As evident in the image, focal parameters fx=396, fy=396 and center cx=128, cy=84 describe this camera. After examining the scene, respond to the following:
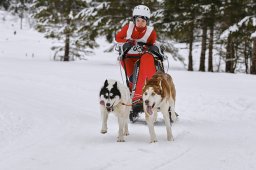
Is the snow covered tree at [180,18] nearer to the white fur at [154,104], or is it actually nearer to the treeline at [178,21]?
the treeline at [178,21]

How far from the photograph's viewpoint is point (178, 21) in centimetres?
2098

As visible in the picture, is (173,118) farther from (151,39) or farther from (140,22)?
(140,22)

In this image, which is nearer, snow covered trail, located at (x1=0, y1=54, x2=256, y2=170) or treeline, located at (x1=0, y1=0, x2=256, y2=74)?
snow covered trail, located at (x1=0, y1=54, x2=256, y2=170)

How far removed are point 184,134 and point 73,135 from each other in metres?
1.83

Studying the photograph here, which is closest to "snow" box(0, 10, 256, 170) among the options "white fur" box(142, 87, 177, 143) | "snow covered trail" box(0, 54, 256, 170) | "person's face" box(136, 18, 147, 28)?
"snow covered trail" box(0, 54, 256, 170)

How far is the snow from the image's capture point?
4.69 meters

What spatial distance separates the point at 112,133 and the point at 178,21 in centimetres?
1524

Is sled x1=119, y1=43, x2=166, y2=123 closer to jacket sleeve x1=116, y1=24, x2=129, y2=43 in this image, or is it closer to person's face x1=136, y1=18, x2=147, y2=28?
jacket sleeve x1=116, y1=24, x2=129, y2=43

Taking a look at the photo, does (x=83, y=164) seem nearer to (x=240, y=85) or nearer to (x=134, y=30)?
(x=134, y=30)

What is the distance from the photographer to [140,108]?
7.26 metres

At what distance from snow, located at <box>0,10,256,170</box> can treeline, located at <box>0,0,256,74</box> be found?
6.49m

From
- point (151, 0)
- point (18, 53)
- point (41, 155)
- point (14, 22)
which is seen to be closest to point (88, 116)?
point (41, 155)

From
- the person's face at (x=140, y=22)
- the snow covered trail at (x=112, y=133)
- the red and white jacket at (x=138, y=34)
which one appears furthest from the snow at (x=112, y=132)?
the person's face at (x=140, y=22)

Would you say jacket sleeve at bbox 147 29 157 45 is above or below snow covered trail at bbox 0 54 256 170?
above
